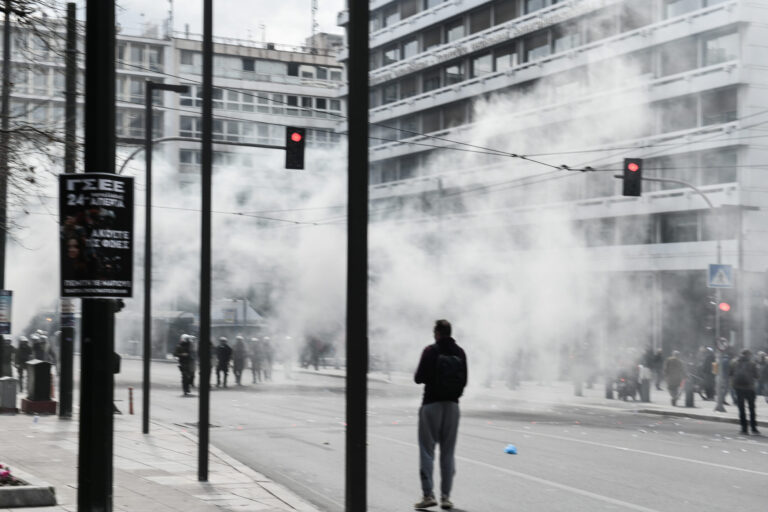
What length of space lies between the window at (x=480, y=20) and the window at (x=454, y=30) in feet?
3.24

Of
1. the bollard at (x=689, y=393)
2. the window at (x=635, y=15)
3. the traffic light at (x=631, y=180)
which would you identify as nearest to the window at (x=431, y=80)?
the window at (x=635, y=15)

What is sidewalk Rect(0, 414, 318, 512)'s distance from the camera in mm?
9062

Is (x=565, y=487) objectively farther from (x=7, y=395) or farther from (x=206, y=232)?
(x=7, y=395)

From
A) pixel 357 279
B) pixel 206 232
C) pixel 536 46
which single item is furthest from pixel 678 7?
pixel 357 279

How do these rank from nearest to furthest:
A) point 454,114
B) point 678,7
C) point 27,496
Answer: point 27,496
point 678,7
point 454,114

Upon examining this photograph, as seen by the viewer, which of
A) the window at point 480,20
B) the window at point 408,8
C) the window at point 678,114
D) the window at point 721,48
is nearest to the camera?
the window at point 721,48

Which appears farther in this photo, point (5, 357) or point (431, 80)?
point (431, 80)

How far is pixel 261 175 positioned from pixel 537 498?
49642 mm

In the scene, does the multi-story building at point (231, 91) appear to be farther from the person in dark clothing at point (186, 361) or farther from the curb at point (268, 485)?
the curb at point (268, 485)

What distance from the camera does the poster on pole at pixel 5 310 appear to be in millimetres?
21203

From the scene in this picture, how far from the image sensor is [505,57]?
5216 cm

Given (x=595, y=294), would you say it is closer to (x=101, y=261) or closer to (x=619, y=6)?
(x=619, y=6)

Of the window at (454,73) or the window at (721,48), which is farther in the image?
the window at (454,73)

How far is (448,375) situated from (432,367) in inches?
6.2
